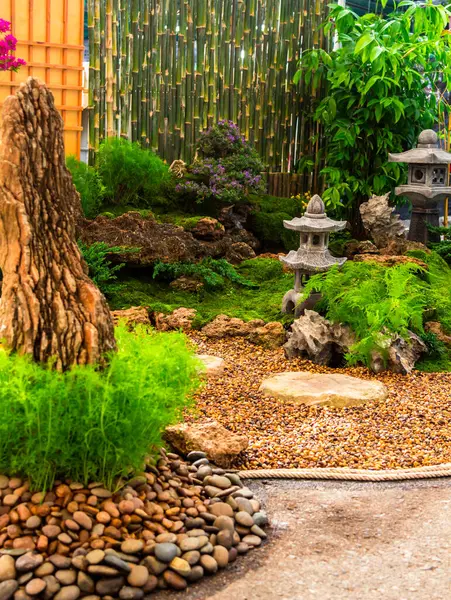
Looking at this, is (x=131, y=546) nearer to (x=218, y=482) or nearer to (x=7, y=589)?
(x=7, y=589)

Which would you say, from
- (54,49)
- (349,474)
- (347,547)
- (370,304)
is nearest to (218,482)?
(347,547)

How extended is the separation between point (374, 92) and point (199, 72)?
6.01 feet

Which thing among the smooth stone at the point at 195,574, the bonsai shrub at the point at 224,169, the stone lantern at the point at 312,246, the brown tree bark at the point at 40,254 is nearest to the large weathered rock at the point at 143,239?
the bonsai shrub at the point at 224,169

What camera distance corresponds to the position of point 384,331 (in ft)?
18.0

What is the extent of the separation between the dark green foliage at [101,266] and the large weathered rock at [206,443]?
267 cm

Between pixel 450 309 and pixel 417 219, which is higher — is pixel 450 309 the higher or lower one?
the lower one

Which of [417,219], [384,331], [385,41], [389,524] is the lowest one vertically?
[389,524]

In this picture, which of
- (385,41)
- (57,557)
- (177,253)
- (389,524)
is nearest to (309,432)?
(389,524)

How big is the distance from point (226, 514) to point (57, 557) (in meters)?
0.73

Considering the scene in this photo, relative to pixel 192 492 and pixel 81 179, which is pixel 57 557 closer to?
pixel 192 492

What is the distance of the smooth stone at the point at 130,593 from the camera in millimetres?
2914

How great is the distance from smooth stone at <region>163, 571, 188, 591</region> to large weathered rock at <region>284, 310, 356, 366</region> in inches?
110

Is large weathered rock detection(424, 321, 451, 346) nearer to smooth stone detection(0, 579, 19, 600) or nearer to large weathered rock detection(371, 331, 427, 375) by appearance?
large weathered rock detection(371, 331, 427, 375)

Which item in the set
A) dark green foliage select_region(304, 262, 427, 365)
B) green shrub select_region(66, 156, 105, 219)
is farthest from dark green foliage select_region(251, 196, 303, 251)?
dark green foliage select_region(304, 262, 427, 365)
